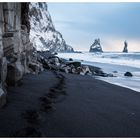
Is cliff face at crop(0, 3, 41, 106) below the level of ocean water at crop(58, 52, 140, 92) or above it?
above

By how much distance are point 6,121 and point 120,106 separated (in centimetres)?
219

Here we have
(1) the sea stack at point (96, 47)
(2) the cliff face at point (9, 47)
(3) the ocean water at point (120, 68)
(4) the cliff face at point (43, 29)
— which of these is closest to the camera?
(2) the cliff face at point (9, 47)

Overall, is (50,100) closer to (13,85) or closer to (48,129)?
(13,85)

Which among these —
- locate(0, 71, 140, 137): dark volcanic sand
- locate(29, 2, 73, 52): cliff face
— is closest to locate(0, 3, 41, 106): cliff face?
locate(0, 71, 140, 137): dark volcanic sand

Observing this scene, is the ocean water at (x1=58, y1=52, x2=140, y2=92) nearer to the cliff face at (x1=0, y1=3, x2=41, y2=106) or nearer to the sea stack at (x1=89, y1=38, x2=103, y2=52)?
the cliff face at (x1=0, y1=3, x2=41, y2=106)

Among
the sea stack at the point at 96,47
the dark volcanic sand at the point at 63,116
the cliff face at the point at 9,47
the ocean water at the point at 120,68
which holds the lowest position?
the sea stack at the point at 96,47

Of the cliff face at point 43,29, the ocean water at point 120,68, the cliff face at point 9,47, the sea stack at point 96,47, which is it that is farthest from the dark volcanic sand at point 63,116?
the sea stack at point 96,47

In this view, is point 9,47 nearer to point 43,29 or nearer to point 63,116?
point 63,116

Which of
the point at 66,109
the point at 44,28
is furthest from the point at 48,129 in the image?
the point at 44,28

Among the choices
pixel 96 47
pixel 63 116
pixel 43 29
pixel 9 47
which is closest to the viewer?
Result: pixel 63 116

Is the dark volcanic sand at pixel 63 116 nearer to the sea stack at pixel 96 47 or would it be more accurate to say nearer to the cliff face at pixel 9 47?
the cliff face at pixel 9 47

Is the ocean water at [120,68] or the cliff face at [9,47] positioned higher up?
the cliff face at [9,47]

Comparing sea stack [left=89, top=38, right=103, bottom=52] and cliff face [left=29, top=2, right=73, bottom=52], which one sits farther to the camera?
sea stack [left=89, top=38, right=103, bottom=52]

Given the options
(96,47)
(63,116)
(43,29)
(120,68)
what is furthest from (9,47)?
(96,47)
